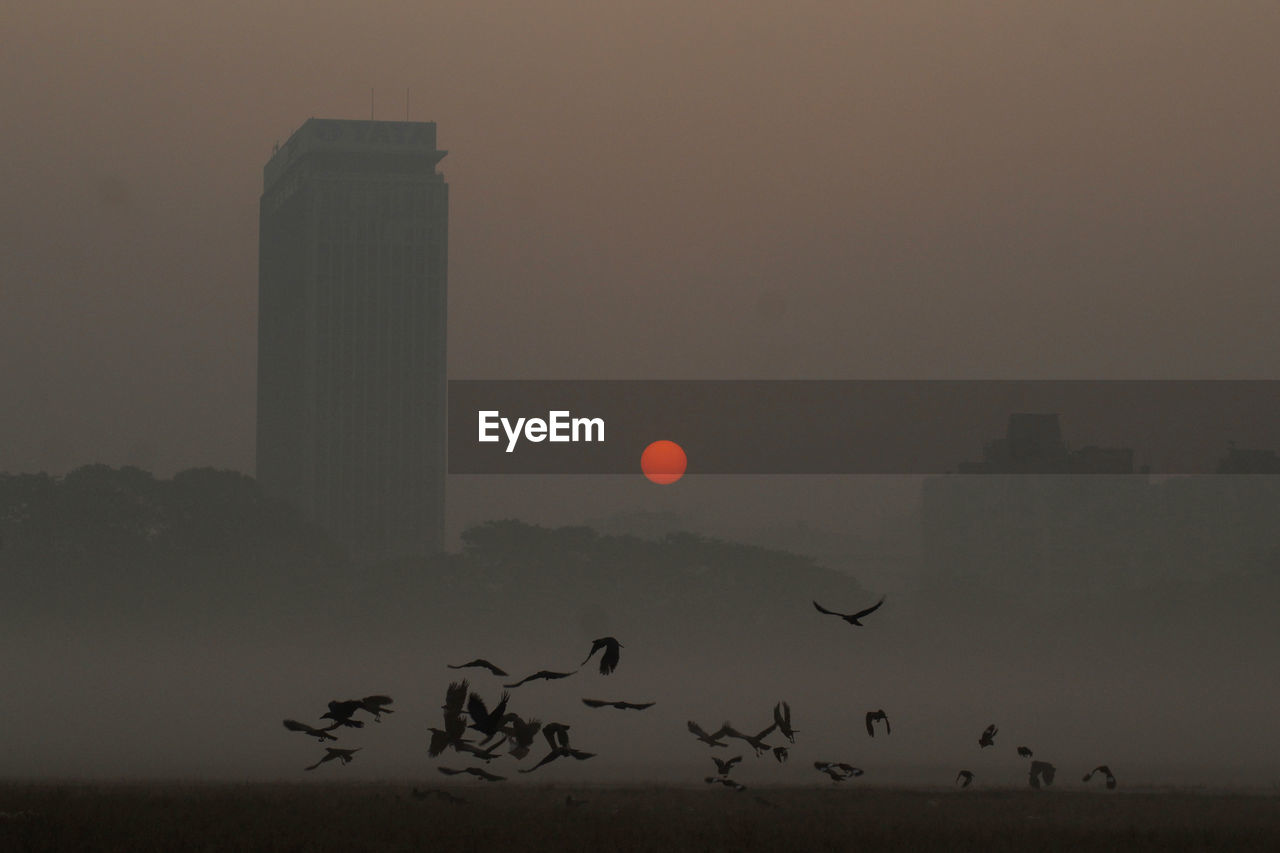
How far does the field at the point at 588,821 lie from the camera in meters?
40.0

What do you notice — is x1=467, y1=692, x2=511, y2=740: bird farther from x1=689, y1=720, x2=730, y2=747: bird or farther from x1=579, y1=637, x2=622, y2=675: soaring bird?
x1=689, y1=720, x2=730, y2=747: bird

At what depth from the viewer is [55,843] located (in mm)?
38625

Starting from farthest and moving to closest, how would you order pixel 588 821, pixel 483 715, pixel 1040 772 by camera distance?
pixel 1040 772
pixel 588 821
pixel 483 715

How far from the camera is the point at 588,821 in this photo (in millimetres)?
45094

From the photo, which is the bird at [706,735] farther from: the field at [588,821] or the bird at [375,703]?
the bird at [375,703]

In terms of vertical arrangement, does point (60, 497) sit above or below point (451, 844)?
above

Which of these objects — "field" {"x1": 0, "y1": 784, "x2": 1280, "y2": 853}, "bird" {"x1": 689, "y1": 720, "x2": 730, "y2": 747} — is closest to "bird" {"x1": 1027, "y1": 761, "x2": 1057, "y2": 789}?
"field" {"x1": 0, "y1": 784, "x2": 1280, "y2": 853}

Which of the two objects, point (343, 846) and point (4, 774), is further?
point (4, 774)

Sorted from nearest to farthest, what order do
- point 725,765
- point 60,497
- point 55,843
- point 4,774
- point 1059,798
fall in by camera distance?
point 55,843, point 725,765, point 1059,798, point 4,774, point 60,497

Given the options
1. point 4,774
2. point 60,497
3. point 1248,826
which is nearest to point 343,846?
point 1248,826

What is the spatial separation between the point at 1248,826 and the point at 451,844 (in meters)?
25.3

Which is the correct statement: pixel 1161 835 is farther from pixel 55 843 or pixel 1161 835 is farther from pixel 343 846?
pixel 55 843

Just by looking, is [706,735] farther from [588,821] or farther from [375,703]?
[375,703]

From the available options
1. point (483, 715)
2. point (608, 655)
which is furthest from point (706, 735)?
point (608, 655)
